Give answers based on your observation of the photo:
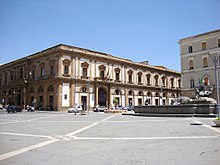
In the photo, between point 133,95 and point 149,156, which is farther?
point 133,95

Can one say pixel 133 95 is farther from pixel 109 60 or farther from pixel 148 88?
pixel 109 60

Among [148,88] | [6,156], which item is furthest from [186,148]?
[148,88]

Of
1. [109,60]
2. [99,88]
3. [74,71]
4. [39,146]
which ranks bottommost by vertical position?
[39,146]

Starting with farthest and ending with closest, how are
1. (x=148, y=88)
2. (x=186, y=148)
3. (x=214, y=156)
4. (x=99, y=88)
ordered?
(x=148, y=88) → (x=99, y=88) → (x=186, y=148) → (x=214, y=156)

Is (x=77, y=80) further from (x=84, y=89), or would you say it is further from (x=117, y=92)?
(x=117, y=92)

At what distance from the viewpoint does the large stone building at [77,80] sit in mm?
41438

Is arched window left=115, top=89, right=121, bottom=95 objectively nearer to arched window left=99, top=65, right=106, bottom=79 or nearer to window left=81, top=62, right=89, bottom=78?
arched window left=99, top=65, right=106, bottom=79

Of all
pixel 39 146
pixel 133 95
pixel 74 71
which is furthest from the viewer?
pixel 133 95

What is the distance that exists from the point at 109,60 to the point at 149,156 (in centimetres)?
4359

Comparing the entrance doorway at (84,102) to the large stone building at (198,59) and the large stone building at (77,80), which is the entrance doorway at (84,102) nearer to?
the large stone building at (77,80)

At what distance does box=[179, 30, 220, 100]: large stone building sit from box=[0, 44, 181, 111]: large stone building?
14.1 metres

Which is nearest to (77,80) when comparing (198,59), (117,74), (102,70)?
(102,70)

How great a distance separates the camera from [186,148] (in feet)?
20.8

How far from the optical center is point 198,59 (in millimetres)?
40719
